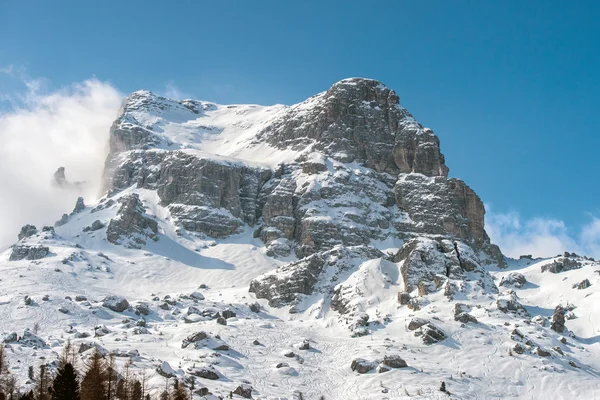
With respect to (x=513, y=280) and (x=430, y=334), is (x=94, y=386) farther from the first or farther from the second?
(x=513, y=280)

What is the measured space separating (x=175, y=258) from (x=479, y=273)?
85.3 m

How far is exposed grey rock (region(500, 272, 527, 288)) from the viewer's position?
161 m

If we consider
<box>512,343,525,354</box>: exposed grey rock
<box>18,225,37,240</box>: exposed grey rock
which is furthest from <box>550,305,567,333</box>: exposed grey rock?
<box>18,225,37,240</box>: exposed grey rock

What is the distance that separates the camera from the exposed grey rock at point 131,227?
614 feet

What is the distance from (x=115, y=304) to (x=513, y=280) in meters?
96.6

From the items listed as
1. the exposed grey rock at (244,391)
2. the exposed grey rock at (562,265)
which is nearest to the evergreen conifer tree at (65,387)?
the exposed grey rock at (244,391)

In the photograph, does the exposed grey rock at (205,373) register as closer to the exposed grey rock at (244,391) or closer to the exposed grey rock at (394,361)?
the exposed grey rock at (244,391)

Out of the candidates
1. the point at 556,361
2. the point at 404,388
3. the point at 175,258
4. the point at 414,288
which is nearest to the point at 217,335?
the point at 404,388

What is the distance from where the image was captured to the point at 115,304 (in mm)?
131125

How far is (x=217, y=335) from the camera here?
4309 inches

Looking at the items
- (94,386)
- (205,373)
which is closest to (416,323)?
(205,373)

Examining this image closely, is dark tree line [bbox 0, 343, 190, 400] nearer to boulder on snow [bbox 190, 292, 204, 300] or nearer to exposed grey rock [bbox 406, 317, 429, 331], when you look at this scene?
exposed grey rock [bbox 406, 317, 429, 331]

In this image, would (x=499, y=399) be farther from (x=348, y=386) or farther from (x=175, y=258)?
(x=175, y=258)

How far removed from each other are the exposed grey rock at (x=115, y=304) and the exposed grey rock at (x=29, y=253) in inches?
1810
